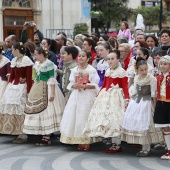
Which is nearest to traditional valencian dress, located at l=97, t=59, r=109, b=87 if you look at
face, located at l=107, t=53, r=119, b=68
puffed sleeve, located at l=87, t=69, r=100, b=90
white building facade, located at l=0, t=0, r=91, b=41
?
puffed sleeve, located at l=87, t=69, r=100, b=90

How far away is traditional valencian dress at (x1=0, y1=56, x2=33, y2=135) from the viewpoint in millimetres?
8773

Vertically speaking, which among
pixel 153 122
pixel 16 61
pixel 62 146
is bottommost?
pixel 62 146

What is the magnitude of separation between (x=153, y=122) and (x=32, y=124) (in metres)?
2.24

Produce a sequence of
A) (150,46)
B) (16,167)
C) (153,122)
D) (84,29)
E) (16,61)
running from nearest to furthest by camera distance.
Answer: (16,167) < (153,122) < (16,61) < (150,46) < (84,29)

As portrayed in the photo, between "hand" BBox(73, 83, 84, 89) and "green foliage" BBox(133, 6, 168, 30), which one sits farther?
"green foliage" BBox(133, 6, 168, 30)

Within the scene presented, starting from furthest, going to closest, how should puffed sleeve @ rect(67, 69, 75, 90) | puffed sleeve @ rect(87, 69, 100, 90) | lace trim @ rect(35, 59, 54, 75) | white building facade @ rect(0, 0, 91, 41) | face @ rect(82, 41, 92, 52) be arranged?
white building facade @ rect(0, 0, 91, 41) < face @ rect(82, 41, 92, 52) < lace trim @ rect(35, 59, 54, 75) < puffed sleeve @ rect(67, 69, 75, 90) < puffed sleeve @ rect(87, 69, 100, 90)

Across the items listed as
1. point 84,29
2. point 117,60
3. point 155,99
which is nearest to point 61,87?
point 117,60

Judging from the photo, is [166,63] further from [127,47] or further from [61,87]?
[61,87]

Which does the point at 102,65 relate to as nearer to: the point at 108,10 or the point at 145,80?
the point at 145,80

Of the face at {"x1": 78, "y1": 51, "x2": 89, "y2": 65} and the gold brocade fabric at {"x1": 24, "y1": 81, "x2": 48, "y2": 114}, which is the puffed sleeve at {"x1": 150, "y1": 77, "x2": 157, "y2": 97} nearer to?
the face at {"x1": 78, "y1": 51, "x2": 89, "y2": 65}

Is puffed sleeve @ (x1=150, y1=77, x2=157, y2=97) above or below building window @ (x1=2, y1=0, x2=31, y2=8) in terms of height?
below

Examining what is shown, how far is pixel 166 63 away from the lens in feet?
24.0

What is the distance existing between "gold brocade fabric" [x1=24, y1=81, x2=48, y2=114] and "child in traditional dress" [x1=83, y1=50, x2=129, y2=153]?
1.06 m

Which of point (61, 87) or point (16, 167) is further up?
→ point (61, 87)
